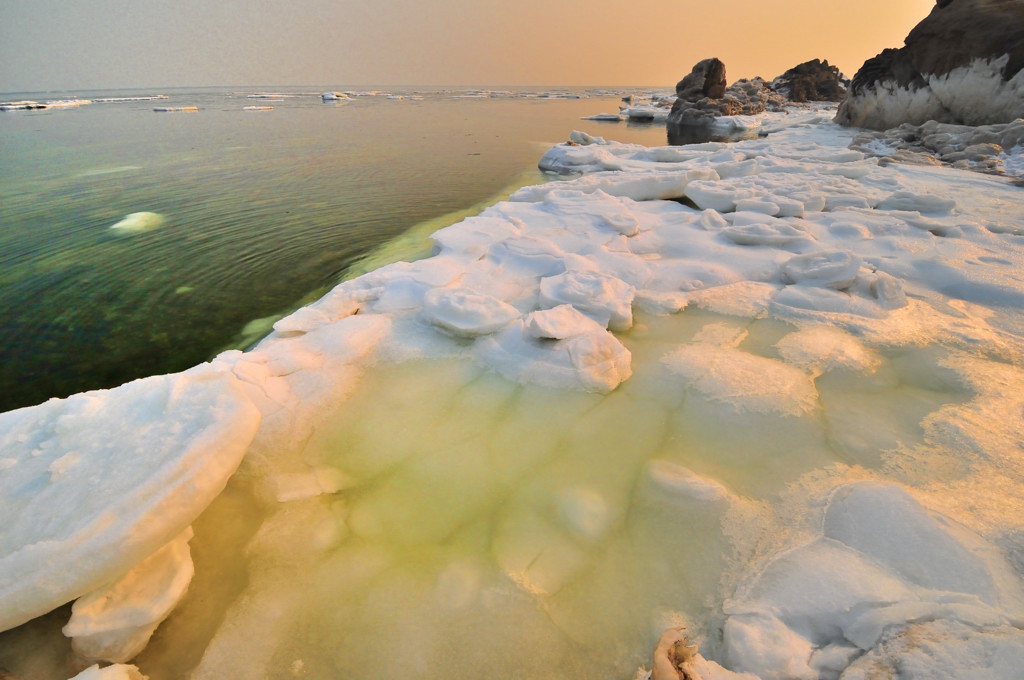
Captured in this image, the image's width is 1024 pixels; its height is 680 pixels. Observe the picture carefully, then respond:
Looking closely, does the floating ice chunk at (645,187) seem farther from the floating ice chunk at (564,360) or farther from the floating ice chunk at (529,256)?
the floating ice chunk at (564,360)

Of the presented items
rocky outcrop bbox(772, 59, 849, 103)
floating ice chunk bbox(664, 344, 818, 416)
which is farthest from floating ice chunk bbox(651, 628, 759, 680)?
rocky outcrop bbox(772, 59, 849, 103)

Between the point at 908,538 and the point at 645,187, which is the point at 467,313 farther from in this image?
the point at 645,187

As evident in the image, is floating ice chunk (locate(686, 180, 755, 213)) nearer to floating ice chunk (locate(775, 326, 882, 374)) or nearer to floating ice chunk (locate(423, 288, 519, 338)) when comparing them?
floating ice chunk (locate(775, 326, 882, 374))

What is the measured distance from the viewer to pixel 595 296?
121 inches

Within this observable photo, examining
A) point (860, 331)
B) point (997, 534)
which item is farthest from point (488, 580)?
point (860, 331)

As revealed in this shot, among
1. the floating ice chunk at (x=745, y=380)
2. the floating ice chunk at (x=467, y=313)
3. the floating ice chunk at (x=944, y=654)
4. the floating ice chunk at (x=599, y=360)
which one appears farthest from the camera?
the floating ice chunk at (x=467, y=313)

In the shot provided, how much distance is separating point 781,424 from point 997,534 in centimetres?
77

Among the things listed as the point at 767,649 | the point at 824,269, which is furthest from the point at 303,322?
the point at 824,269

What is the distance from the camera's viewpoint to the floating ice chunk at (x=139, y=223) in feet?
21.3

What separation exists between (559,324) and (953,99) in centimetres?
1306

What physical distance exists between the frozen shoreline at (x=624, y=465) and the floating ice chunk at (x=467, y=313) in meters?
0.02

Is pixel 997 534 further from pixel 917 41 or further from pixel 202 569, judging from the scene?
pixel 917 41

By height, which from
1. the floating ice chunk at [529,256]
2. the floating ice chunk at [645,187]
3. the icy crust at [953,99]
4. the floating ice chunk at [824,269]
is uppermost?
the icy crust at [953,99]

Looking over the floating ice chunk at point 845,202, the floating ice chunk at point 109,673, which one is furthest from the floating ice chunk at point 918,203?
the floating ice chunk at point 109,673
